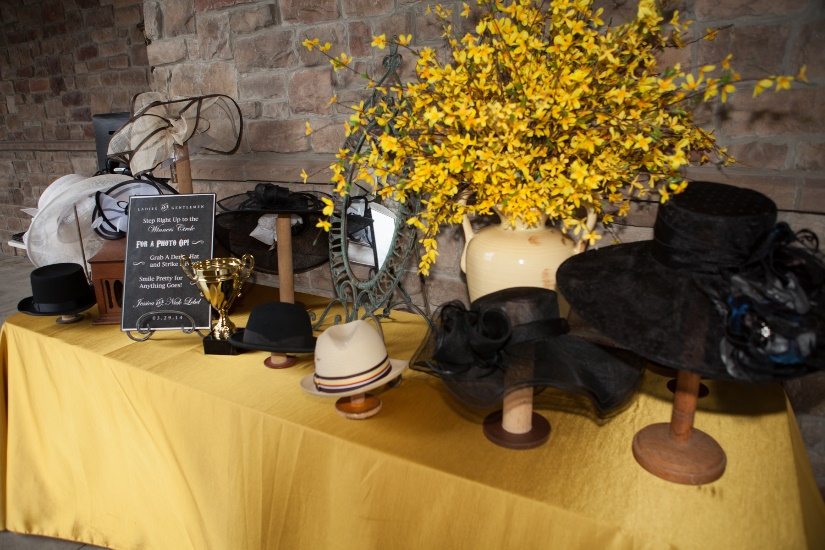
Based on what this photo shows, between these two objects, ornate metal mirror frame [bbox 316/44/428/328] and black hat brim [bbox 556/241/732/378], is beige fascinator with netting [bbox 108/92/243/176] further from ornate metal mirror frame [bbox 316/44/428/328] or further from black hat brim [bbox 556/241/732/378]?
black hat brim [bbox 556/241/732/378]

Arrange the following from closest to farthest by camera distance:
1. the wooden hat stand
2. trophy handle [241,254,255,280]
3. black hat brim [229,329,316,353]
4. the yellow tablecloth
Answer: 1. the yellow tablecloth
2. the wooden hat stand
3. black hat brim [229,329,316,353]
4. trophy handle [241,254,255,280]

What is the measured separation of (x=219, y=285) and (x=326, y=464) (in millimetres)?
622

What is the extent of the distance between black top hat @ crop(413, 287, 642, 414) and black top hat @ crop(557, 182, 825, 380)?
80 millimetres

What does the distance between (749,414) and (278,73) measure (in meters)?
1.66

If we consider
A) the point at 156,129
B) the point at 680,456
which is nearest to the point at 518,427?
the point at 680,456

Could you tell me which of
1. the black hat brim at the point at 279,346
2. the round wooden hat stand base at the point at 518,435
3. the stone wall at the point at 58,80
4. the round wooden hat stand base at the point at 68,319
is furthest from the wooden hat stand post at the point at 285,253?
A: the stone wall at the point at 58,80

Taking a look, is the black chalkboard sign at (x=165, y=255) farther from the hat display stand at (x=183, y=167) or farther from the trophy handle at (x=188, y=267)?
the hat display stand at (x=183, y=167)

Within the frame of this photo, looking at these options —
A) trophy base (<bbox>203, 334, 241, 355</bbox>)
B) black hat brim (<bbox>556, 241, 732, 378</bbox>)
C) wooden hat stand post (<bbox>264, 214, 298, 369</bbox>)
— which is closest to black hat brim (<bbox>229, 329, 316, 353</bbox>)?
trophy base (<bbox>203, 334, 241, 355</bbox>)

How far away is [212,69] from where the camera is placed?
2.00 metres

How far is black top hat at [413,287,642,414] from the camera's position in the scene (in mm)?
916

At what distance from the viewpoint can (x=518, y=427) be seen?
1.02 meters

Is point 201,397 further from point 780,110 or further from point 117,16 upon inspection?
point 117,16

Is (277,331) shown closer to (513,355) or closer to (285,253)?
(285,253)

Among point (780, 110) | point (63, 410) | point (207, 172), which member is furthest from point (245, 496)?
point (780, 110)
